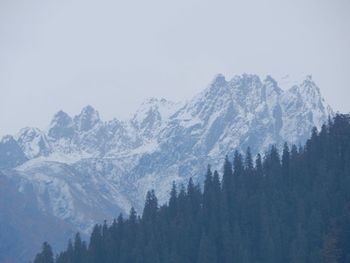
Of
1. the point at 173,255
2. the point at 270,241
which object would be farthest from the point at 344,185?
the point at 173,255

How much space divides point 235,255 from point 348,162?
93.8 ft

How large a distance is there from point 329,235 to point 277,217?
752 inches

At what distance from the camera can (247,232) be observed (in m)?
198

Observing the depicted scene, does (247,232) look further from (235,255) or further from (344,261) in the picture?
(344,261)

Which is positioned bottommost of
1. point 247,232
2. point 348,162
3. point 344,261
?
point 344,261

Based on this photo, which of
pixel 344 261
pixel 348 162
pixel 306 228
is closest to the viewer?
pixel 344 261

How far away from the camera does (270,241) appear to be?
186500mm

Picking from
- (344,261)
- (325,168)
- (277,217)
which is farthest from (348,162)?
(344,261)

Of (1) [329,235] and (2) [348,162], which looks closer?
(1) [329,235]

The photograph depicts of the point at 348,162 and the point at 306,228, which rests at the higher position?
the point at 348,162

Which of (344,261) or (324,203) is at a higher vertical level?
(324,203)

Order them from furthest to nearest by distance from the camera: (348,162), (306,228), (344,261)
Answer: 1. (348,162)
2. (306,228)
3. (344,261)

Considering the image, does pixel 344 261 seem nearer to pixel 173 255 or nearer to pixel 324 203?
pixel 324 203

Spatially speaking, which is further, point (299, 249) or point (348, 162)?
point (348, 162)
